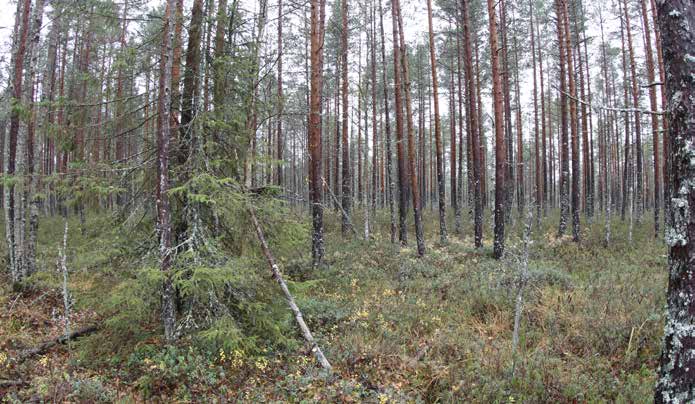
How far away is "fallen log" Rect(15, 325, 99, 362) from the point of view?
593 cm

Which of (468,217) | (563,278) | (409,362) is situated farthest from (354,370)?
(468,217)

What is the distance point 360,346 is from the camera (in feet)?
20.9

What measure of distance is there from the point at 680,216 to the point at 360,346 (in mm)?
4611

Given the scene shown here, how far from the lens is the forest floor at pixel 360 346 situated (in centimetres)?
509

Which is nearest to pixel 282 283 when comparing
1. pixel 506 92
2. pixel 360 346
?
pixel 360 346

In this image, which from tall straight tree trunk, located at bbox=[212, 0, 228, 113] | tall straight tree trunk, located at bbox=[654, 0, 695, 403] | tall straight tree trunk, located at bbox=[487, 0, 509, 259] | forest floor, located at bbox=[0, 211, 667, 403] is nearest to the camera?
tall straight tree trunk, located at bbox=[654, 0, 695, 403]

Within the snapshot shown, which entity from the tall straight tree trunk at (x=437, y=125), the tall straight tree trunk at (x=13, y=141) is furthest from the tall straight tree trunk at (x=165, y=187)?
the tall straight tree trunk at (x=437, y=125)

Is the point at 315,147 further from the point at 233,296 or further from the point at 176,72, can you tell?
the point at 233,296

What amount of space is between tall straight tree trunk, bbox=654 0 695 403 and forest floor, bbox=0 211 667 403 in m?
1.83

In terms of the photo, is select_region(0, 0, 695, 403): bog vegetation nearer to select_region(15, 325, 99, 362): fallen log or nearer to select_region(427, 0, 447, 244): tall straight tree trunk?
select_region(15, 325, 99, 362): fallen log

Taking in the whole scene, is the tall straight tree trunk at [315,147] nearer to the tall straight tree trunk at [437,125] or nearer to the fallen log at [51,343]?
the tall straight tree trunk at [437,125]

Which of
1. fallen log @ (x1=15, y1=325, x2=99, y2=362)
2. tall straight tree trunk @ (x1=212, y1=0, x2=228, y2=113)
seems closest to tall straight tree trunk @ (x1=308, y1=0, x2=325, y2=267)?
tall straight tree trunk @ (x1=212, y1=0, x2=228, y2=113)

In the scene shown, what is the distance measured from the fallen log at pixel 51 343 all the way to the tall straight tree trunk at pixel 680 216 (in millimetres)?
7933

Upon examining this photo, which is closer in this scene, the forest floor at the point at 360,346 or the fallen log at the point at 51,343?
the forest floor at the point at 360,346
